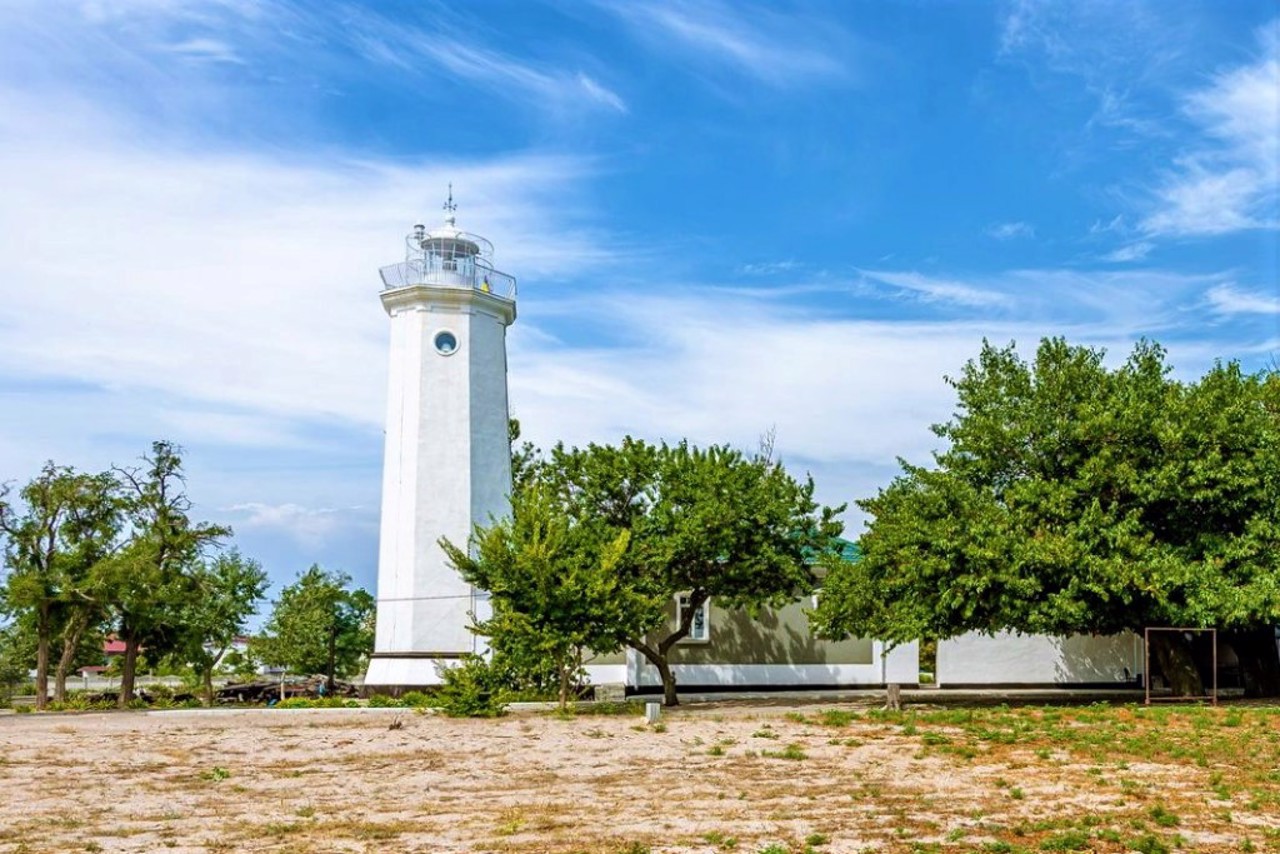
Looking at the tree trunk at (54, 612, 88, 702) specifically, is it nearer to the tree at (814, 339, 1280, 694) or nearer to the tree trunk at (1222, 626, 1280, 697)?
the tree at (814, 339, 1280, 694)

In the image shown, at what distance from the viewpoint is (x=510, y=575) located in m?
25.8

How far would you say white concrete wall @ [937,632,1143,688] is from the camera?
1478 inches

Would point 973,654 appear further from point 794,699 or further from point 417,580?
point 417,580

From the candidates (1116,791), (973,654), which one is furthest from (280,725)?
(973,654)

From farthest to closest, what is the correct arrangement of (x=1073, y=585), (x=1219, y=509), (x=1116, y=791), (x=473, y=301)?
(x=473, y=301)
(x=1219, y=509)
(x=1073, y=585)
(x=1116, y=791)

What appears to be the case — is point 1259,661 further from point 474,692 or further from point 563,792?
point 563,792

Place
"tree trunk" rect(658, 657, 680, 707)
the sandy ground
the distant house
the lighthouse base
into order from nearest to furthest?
the sandy ground < "tree trunk" rect(658, 657, 680, 707) < the lighthouse base < the distant house

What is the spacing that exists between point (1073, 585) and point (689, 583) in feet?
29.4

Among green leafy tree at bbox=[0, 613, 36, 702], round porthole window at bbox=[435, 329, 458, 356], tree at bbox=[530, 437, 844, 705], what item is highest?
round porthole window at bbox=[435, 329, 458, 356]

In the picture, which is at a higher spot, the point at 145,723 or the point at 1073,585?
the point at 1073,585

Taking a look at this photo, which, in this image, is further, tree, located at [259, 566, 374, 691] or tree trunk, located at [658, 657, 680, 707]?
tree, located at [259, 566, 374, 691]

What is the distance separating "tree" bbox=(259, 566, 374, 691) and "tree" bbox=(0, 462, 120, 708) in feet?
37.2

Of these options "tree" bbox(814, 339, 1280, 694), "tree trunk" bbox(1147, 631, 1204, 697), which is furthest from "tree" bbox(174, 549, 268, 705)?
"tree trunk" bbox(1147, 631, 1204, 697)

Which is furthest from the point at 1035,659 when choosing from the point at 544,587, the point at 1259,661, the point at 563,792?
the point at 563,792
